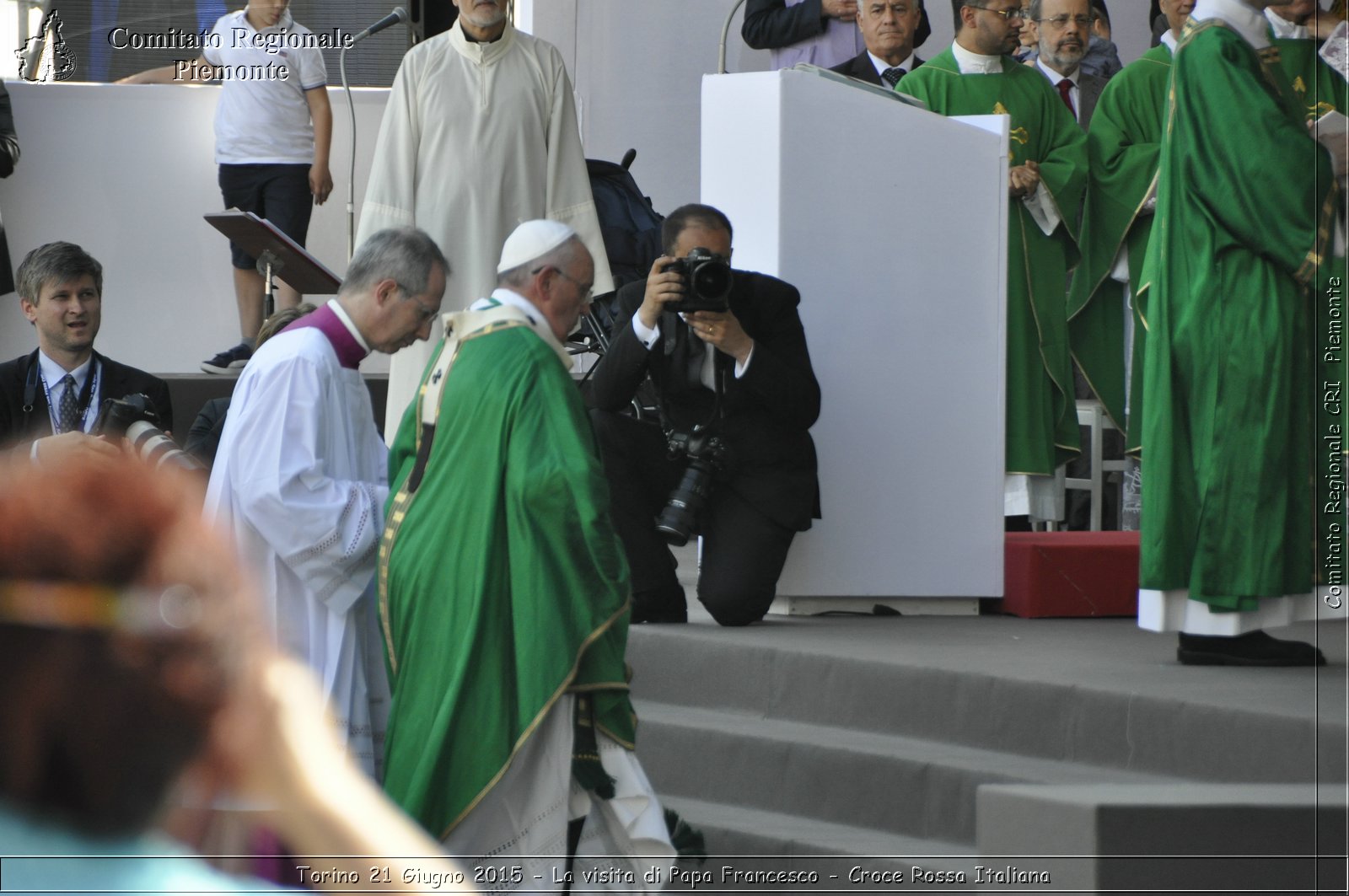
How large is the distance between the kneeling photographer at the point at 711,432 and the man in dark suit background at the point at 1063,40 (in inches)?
114

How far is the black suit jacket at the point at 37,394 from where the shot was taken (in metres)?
5.63

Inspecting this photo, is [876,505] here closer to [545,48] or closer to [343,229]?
[545,48]

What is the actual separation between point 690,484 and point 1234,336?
5.25ft

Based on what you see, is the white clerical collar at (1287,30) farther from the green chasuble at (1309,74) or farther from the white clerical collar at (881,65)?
the white clerical collar at (881,65)

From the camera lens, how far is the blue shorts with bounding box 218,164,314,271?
934cm

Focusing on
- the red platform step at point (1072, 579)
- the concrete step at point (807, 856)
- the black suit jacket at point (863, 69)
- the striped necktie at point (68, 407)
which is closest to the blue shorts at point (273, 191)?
the black suit jacket at point (863, 69)

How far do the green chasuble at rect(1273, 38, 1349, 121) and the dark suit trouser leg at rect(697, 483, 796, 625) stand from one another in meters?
1.94

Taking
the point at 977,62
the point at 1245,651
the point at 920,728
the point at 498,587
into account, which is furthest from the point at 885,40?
the point at 498,587

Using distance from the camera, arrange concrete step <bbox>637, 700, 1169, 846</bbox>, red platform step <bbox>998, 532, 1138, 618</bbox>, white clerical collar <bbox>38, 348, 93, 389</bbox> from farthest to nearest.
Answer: red platform step <bbox>998, 532, 1138, 618</bbox>
white clerical collar <bbox>38, 348, 93, 389</bbox>
concrete step <bbox>637, 700, 1169, 846</bbox>

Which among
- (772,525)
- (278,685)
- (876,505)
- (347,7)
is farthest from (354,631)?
(347,7)

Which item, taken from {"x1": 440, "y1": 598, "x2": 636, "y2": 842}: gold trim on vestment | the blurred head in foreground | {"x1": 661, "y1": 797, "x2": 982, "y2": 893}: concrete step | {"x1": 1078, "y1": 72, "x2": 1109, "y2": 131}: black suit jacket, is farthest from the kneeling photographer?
the blurred head in foreground

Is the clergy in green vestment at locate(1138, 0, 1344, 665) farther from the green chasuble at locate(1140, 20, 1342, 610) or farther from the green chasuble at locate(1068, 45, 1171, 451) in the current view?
the green chasuble at locate(1068, 45, 1171, 451)

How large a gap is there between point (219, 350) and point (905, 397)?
5.20 metres

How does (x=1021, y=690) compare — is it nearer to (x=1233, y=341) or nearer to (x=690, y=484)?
(x=1233, y=341)
